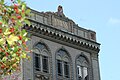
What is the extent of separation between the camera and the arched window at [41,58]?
1651 inches

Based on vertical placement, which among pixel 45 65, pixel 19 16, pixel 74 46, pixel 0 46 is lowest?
pixel 0 46

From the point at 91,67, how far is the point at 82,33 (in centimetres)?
417

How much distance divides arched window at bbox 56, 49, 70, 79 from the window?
1.68 metres

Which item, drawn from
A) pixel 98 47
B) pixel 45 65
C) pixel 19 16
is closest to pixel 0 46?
pixel 19 16

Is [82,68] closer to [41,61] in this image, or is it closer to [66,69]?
[66,69]

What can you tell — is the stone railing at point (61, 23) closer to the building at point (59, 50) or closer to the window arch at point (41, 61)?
the building at point (59, 50)

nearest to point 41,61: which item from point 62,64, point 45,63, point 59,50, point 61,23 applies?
point 45,63

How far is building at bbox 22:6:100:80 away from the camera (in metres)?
42.1

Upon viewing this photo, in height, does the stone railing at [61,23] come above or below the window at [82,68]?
above

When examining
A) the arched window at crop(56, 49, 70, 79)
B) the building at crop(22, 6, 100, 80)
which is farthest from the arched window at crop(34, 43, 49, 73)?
the arched window at crop(56, 49, 70, 79)

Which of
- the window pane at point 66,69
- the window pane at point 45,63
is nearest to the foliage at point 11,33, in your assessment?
the window pane at point 45,63

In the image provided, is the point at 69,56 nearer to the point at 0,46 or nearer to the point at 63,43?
the point at 63,43

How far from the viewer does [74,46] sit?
4669 cm

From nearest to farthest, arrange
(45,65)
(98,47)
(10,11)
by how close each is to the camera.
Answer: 1. (10,11)
2. (45,65)
3. (98,47)
